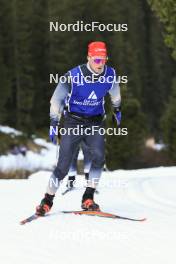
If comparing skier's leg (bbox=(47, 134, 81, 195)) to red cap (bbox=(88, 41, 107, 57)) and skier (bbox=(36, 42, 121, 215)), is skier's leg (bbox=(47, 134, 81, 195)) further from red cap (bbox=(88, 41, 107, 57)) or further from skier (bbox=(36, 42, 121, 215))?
red cap (bbox=(88, 41, 107, 57))

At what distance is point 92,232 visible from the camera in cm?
555

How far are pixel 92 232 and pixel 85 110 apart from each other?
1.57m

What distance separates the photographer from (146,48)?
8269 cm

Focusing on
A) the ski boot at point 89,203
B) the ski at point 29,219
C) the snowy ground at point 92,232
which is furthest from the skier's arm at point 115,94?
the ski at point 29,219

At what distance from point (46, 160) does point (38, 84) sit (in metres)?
14.7

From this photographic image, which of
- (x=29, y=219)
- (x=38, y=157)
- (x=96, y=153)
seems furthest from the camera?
(x=38, y=157)

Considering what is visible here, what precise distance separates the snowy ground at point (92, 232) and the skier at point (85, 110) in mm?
466

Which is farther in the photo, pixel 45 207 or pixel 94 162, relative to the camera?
pixel 94 162

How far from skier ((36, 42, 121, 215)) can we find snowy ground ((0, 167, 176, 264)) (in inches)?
18.4

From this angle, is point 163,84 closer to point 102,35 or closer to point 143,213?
point 102,35

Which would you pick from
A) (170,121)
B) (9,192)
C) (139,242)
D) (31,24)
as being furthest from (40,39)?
(139,242)

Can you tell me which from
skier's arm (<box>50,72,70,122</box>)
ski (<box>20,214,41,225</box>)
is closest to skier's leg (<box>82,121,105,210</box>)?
skier's arm (<box>50,72,70,122</box>)

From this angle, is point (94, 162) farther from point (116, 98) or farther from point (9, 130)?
point (9, 130)

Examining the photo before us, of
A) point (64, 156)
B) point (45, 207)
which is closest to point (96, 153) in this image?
point (64, 156)
